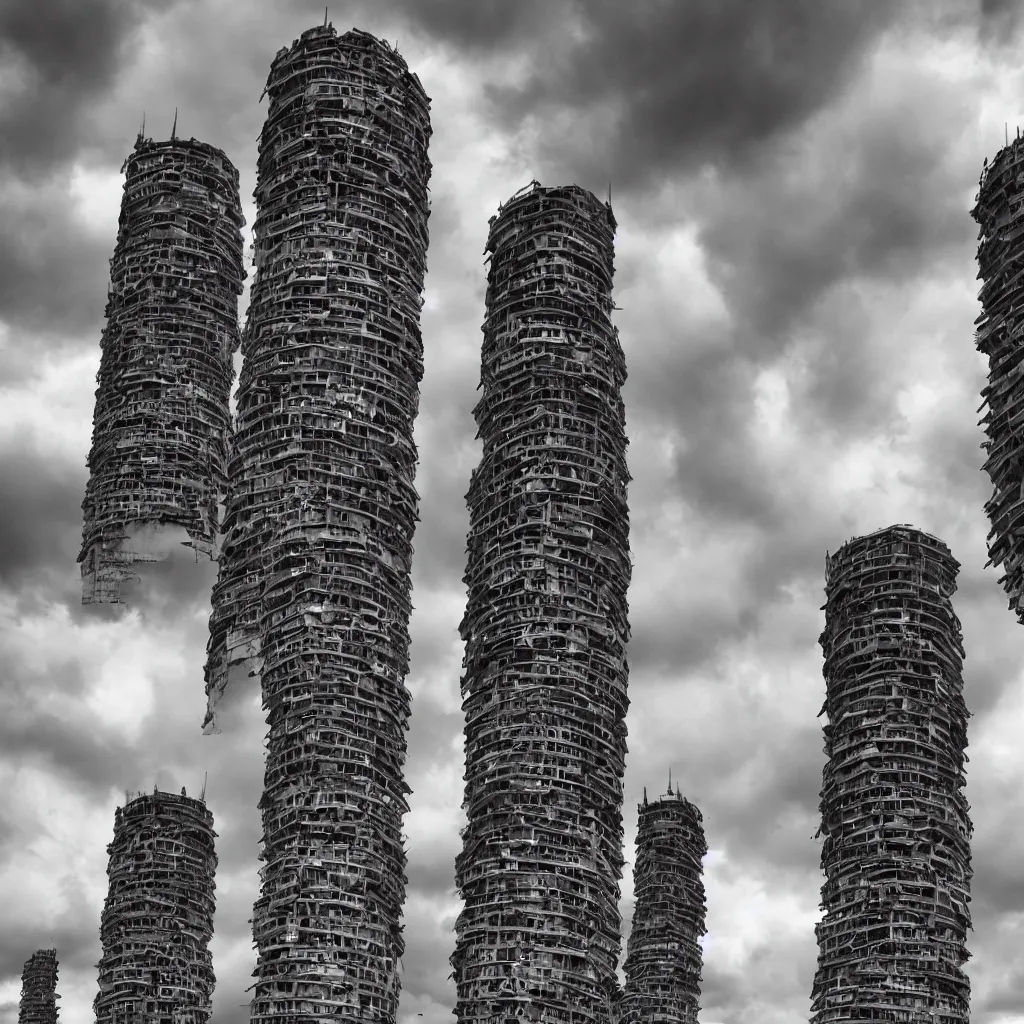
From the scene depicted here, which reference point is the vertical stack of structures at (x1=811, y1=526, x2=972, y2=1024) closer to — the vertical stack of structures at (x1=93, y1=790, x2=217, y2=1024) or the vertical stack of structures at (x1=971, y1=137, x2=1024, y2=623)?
the vertical stack of structures at (x1=93, y1=790, x2=217, y2=1024)

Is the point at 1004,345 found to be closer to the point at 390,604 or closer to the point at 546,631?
the point at 546,631

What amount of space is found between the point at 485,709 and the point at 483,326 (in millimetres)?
31462

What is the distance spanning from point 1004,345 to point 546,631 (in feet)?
160

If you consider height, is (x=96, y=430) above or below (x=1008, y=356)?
above

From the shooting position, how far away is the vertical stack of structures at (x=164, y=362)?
456 feet

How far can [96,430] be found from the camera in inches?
5679

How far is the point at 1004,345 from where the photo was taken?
76.5m

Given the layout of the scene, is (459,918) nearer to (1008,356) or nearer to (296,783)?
(296,783)

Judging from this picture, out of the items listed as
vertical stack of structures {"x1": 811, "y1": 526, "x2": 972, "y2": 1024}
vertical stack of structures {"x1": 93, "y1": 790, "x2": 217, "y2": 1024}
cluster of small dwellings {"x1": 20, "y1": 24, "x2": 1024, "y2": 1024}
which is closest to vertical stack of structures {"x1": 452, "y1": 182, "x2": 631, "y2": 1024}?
cluster of small dwellings {"x1": 20, "y1": 24, "x2": 1024, "y2": 1024}

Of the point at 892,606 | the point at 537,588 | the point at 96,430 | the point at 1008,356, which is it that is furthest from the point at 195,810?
the point at 1008,356

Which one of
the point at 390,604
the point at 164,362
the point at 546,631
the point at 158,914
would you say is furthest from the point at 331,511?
the point at 158,914

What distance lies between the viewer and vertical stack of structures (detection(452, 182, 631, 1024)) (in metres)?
112

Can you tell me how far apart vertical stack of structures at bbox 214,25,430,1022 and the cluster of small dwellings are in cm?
22

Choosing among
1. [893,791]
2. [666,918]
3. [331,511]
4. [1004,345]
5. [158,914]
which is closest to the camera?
[1004,345]
